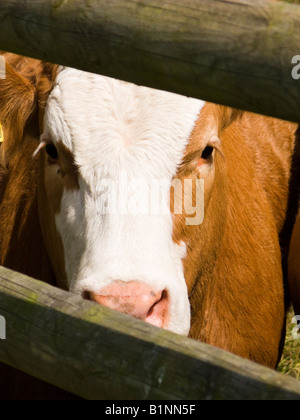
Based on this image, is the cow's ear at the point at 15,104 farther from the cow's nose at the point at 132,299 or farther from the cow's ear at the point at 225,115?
the cow's nose at the point at 132,299

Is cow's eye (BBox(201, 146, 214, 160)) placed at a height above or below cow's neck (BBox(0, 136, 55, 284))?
above

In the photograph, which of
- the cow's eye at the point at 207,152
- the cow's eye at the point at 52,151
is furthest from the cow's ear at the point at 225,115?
the cow's eye at the point at 52,151

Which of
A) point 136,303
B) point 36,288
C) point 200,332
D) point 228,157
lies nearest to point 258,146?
point 228,157

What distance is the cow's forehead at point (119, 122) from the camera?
8.10ft

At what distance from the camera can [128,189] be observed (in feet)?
7.77

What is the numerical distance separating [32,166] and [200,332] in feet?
3.44

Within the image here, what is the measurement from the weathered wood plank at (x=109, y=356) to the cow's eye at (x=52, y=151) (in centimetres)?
104

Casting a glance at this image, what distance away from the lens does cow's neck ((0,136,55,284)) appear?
3098 millimetres

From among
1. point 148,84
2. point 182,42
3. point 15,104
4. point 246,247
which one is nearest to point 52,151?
point 15,104

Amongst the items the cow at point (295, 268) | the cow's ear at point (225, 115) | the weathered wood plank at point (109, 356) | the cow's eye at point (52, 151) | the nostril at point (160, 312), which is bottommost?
the weathered wood plank at point (109, 356)

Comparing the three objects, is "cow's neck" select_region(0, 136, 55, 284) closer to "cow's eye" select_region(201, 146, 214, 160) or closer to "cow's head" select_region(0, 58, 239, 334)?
"cow's head" select_region(0, 58, 239, 334)

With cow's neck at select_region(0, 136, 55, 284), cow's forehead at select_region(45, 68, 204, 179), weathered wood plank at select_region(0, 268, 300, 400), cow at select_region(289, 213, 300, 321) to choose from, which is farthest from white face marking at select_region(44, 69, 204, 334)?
cow at select_region(289, 213, 300, 321)

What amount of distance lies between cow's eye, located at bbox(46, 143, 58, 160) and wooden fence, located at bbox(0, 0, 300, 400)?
1112 mm

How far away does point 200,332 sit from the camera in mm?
3248
